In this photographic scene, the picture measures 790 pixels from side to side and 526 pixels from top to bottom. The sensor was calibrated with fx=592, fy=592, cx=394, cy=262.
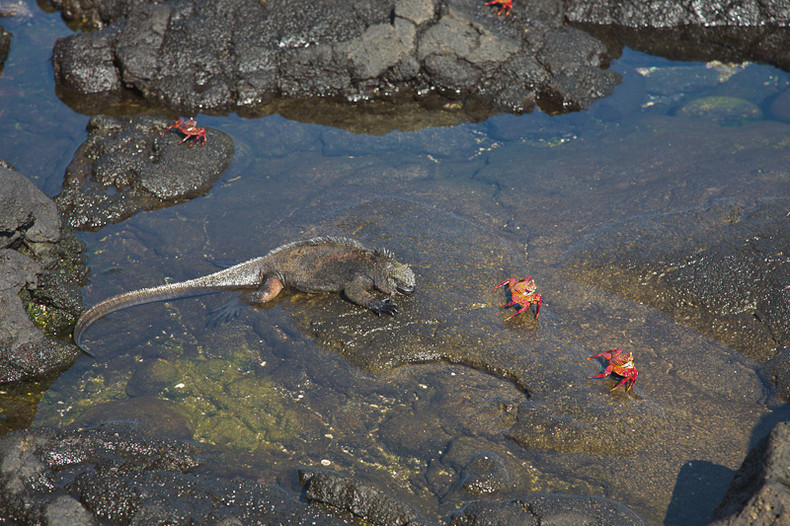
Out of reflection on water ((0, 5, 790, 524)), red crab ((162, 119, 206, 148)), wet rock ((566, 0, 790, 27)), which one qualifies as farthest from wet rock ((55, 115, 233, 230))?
wet rock ((566, 0, 790, 27))

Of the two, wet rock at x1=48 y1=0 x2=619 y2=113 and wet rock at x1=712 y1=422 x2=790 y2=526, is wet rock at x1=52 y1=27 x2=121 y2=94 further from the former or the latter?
wet rock at x1=712 y1=422 x2=790 y2=526

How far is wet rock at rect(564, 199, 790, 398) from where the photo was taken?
18.9ft

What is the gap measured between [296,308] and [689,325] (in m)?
4.01

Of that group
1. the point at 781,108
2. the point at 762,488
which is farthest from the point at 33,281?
the point at 781,108

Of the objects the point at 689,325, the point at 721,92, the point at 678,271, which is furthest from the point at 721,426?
the point at 721,92

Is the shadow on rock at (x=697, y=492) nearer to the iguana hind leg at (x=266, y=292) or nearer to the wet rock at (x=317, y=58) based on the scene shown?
the iguana hind leg at (x=266, y=292)

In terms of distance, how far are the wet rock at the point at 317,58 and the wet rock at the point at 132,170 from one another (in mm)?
1536

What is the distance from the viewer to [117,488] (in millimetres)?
4191

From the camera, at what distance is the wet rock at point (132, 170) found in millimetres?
7719

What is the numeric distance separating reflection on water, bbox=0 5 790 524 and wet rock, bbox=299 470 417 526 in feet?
0.90

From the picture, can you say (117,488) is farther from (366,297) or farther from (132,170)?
(132,170)

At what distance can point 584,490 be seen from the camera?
178 inches

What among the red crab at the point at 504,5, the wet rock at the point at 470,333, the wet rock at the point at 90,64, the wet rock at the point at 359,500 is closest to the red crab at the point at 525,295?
the wet rock at the point at 470,333

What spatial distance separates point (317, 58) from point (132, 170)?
3694 millimetres
